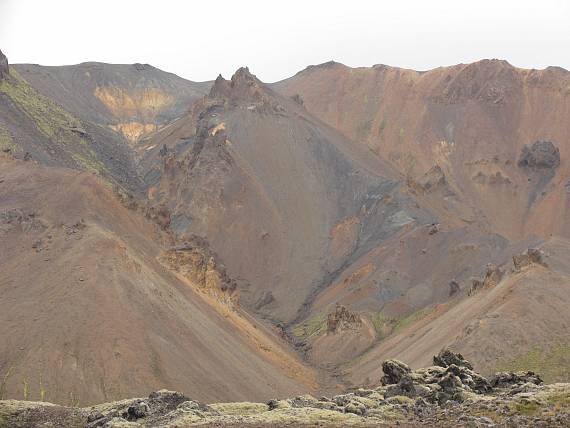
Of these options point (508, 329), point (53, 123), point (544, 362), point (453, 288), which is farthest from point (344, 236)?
point (544, 362)

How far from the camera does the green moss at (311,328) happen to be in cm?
11245

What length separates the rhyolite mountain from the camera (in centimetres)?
6053

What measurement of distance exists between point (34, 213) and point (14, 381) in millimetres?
26792

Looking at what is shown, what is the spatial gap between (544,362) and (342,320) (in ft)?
139

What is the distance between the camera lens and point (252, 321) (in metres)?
100

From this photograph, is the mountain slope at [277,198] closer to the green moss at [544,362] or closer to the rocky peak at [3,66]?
the rocky peak at [3,66]

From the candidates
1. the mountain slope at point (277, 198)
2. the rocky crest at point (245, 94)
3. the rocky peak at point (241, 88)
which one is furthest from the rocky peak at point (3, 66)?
the rocky peak at point (241, 88)

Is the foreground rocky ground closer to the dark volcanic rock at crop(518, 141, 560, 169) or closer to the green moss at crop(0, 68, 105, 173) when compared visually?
the green moss at crop(0, 68, 105, 173)

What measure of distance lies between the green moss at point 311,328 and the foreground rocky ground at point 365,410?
70200 millimetres

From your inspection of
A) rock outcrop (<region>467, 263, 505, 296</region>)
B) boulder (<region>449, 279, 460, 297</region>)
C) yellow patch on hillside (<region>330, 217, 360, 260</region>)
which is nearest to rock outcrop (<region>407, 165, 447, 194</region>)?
yellow patch on hillside (<region>330, 217, 360, 260</region>)

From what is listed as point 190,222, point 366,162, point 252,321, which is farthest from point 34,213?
point 366,162

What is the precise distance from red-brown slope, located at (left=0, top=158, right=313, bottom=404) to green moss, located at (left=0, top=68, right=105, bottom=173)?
222ft

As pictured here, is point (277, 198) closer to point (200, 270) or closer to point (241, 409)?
point (200, 270)

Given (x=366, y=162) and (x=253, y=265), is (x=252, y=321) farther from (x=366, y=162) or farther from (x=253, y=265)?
(x=366, y=162)
